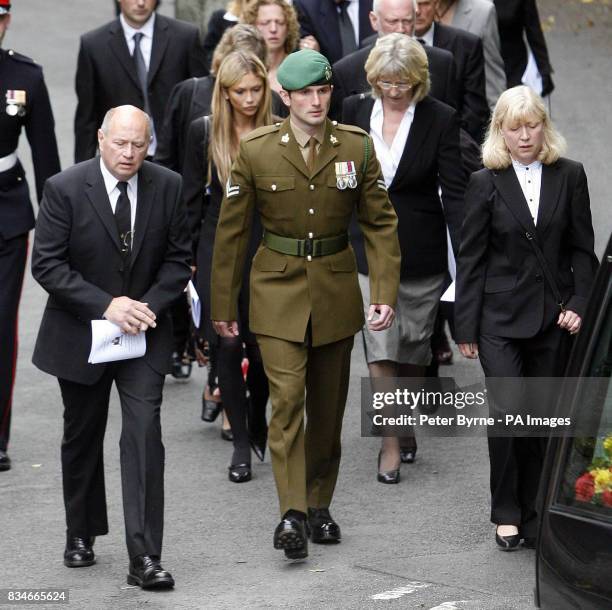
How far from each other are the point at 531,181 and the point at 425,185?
1.25 m

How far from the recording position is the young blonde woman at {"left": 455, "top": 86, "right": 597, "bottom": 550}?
24.0ft

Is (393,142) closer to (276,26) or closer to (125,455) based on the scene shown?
(276,26)

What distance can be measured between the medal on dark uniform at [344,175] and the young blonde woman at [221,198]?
1.20 m

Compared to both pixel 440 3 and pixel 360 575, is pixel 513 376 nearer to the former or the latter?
pixel 360 575

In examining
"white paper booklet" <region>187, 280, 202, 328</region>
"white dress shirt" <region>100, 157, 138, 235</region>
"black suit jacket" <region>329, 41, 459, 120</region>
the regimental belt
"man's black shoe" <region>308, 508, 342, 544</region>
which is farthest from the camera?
"black suit jacket" <region>329, 41, 459, 120</region>

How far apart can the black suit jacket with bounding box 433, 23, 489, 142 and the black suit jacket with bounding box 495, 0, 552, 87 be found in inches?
85.0

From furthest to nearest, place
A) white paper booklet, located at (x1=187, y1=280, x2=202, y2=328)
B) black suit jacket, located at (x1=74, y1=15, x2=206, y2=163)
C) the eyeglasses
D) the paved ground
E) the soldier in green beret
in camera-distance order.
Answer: black suit jacket, located at (x1=74, y1=15, x2=206, y2=163) < white paper booklet, located at (x1=187, y1=280, x2=202, y2=328) < the eyeglasses < the soldier in green beret < the paved ground

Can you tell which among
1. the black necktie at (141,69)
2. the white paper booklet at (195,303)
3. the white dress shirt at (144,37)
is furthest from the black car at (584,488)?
the white dress shirt at (144,37)

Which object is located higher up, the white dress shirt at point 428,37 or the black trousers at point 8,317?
the white dress shirt at point 428,37

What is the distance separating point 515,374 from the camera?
7.34 metres

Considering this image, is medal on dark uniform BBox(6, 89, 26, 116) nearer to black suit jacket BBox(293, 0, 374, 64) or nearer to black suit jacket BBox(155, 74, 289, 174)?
black suit jacket BBox(155, 74, 289, 174)

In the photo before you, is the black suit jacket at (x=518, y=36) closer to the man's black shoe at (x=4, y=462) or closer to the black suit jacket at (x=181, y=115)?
the black suit jacket at (x=181, y=115)

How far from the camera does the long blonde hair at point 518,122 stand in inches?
287

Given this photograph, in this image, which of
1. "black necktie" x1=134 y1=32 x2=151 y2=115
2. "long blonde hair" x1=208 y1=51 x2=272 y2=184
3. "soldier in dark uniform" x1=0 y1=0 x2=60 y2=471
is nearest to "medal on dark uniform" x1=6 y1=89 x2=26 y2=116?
"soldier in dark uniform" x1=0 y1=0 x2=60 y2=471
